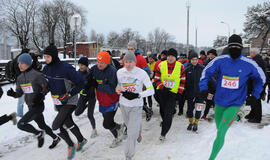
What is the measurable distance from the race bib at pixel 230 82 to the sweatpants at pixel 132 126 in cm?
154

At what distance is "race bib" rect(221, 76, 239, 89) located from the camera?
10.6 feet

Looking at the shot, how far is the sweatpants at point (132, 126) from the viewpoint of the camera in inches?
141

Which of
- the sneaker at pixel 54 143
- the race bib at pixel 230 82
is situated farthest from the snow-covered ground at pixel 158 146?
the race bib at pixel 230 82

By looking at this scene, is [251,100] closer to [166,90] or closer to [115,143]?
[166,90]

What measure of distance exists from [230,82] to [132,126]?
182 cm

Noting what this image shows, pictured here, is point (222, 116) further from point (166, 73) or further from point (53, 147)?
point (53, 147)

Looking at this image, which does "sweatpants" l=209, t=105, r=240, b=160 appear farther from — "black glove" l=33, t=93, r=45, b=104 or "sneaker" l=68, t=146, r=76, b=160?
"black glove" l=33, t=93, r=45, b=104

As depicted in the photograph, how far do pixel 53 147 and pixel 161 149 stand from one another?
237cm

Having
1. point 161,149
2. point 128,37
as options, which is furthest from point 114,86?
point 128,37

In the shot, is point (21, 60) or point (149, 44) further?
point (149, 44)

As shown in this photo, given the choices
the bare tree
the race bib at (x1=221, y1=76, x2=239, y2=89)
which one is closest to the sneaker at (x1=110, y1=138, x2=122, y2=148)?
the race bib at (x1=221, y1=76, x2=239, y2=89)

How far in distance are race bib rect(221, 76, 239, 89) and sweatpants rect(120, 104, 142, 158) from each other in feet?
5.06

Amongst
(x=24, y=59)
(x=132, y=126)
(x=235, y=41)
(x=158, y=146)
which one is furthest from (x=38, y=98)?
(x=235, y=41)

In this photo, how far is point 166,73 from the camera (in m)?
4.80
